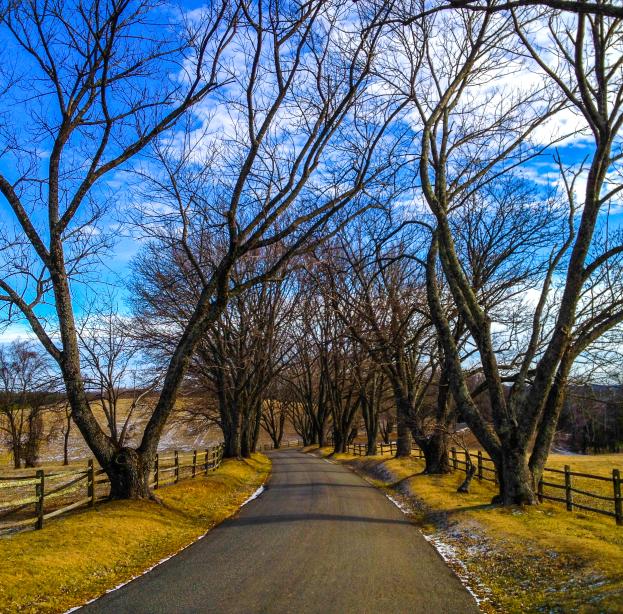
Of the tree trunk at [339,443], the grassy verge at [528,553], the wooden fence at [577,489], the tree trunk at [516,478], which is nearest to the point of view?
the grassy verge at [528,553]

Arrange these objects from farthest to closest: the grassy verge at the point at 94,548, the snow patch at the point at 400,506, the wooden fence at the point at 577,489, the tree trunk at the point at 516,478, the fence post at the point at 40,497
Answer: the snow patch at the point at 400,506
the tree trunk at the point at 516,478
the wooden fence at the point at 577,489
the fence post at the point at 40,497
the grassy verge at the point at 94,548

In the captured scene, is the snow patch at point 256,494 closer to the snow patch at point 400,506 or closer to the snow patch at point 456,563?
the snow patch at point 400,506

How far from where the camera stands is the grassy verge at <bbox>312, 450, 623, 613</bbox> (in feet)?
20.1

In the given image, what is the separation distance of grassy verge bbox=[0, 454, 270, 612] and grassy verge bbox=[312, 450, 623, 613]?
453 cm

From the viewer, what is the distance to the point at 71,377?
1212cm

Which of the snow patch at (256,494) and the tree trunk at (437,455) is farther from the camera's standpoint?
the tree trunk at (437,455)

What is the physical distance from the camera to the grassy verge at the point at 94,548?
6602 millimetres

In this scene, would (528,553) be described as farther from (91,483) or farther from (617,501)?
(91,483)

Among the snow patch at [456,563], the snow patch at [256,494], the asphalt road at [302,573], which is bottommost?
the snow patch at [256,494]

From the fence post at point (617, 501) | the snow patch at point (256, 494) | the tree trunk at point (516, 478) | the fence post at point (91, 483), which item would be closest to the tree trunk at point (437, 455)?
the snow patch at point (256, 494)

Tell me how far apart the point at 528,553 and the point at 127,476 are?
8.28 metres

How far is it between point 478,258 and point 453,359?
7.87 meters

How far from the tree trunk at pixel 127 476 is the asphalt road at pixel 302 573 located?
224cm

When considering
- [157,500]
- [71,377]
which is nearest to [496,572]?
[157,500]
